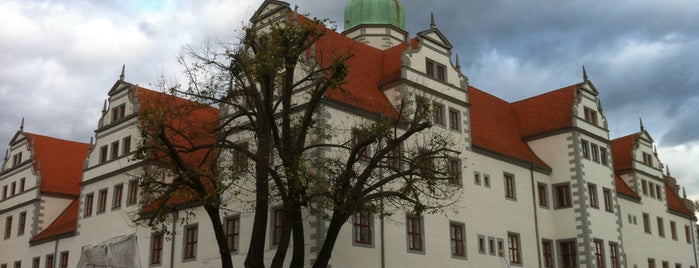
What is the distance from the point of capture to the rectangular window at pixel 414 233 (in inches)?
1187

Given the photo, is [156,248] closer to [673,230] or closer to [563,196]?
[563,196]

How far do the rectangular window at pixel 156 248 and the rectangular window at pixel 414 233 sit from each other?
11.8 meters

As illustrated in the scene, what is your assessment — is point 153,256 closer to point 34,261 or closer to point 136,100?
point 136,100

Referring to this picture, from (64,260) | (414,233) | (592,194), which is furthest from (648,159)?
(64,260)

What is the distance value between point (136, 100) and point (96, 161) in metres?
4.38

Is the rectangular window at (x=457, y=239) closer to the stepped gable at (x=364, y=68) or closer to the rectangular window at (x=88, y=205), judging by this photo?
the stepped gable at (x=364, y=68)

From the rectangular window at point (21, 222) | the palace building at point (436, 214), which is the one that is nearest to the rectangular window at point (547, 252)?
the palace building at point (436, 214)

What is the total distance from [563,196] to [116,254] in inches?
881

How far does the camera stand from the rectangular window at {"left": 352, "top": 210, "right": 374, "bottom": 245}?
28000mm

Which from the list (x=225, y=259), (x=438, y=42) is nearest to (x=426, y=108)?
(x=225, y=259)

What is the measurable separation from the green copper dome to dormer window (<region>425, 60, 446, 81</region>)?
36.6 ft

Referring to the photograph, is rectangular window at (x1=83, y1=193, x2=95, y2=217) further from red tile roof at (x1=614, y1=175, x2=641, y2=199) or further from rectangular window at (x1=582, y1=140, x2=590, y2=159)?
red tile roof at (x1=614, y1=175, x2=641, y2=199)

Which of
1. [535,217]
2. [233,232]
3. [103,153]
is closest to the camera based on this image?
[233,232]

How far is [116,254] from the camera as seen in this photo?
3089 cm
